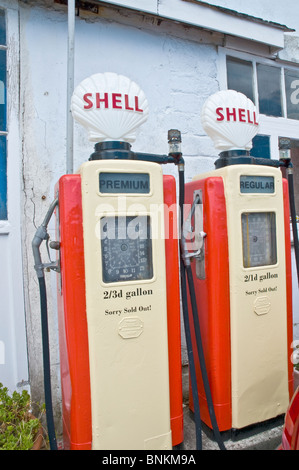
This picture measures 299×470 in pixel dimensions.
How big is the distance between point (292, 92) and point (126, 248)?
9.69ft

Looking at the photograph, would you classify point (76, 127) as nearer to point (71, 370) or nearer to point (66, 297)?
point (66, 297)

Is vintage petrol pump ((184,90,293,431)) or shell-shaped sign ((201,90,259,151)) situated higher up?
shell-shaped sign ((201,90,259,151))

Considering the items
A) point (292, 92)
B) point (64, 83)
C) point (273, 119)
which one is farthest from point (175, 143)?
point (292, 92)

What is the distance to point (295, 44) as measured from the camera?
374cm

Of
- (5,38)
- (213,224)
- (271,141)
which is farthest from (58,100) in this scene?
(271,141)

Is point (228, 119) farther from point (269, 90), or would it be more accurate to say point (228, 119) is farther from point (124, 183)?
point (269, 90)

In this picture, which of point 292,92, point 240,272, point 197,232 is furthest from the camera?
point 292,92

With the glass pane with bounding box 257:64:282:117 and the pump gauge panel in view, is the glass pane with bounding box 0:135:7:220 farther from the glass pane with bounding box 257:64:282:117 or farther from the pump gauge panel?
the glass pane with bounding box 257:64:282:117

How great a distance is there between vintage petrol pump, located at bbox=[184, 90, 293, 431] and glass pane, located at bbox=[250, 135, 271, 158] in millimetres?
1352

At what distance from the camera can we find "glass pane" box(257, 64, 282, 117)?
3607mm

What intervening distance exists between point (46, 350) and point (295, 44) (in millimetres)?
3721

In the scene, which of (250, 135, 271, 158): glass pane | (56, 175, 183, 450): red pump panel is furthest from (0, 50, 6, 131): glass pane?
(250, 135, 271, 158): glass pane

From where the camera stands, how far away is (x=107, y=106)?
182cm

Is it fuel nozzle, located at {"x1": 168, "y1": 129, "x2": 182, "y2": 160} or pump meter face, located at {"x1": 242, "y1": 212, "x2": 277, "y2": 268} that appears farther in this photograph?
pump meter face, located at {"x1": 242, "y1": 212, "x2": 277, "y2": 268}
